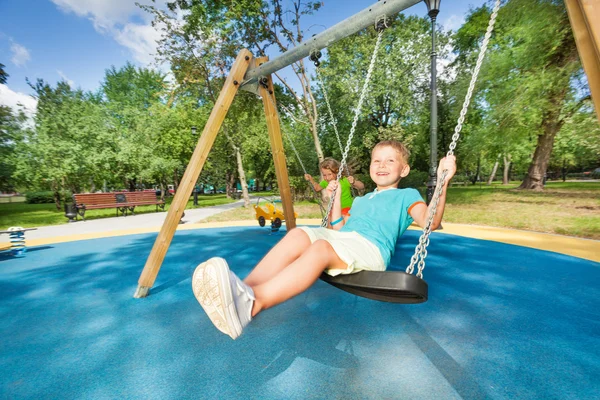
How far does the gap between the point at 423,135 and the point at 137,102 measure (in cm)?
2667

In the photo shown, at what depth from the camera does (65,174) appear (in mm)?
11852

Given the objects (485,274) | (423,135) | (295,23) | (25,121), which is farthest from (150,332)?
(423,135)

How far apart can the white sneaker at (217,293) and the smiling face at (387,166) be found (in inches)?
54.3

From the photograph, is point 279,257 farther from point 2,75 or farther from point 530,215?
point 2,75

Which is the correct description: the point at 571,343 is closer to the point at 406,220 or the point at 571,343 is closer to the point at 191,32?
the point at 406,220

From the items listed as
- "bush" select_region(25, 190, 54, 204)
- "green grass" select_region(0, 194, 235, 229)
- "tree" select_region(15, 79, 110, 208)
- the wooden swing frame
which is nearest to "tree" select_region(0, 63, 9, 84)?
"tree" select_region(15, 79, 110, 208)

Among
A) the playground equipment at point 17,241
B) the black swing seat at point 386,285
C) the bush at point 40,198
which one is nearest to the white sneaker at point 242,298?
the black swing seat at point 386,285

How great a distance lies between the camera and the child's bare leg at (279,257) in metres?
1.57

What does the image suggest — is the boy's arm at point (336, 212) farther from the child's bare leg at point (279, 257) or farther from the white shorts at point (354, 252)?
the child's bare leg at point (279, 257)

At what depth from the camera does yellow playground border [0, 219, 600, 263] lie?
4.60 meters

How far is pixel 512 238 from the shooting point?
560cm

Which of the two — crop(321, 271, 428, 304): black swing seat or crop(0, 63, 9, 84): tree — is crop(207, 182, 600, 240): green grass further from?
crop(0, 63, 9, 84): tree

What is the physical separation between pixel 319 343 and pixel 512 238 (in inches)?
219

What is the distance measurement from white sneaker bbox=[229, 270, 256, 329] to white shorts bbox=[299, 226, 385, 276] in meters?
0.53
